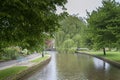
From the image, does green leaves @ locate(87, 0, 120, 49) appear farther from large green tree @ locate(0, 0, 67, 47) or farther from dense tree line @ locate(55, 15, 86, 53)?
dense tree line @ locate(55, 15, 86, 53)

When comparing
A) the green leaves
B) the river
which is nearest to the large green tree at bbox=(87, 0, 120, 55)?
the green leaves

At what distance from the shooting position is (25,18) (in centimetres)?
1630

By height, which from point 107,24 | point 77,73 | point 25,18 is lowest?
point 77,73

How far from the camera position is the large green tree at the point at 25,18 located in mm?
15086

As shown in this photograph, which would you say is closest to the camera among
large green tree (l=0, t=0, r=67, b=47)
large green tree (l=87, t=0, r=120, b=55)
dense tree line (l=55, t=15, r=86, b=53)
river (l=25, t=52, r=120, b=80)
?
large green tree (l=0, t=0, r=67, b=47)

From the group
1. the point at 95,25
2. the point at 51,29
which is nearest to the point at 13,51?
the point at 95,25

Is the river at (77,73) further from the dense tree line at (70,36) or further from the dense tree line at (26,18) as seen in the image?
the dense tree line at (70,36)

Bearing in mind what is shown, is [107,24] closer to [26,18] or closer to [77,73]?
[77,73]

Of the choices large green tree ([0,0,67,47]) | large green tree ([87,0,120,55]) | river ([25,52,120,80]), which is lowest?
river ([25,52,120,80])

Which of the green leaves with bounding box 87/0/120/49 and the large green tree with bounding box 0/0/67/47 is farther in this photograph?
the green leaves with bounding box 87/0/120/49

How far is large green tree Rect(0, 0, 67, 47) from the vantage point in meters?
15.1

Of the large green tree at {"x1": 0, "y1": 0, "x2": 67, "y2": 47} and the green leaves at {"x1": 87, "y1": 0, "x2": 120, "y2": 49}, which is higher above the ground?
the green leaves at {"x1": 87, "y1": 0, "x2": 120, "y2": 49}

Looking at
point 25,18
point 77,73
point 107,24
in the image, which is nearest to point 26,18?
point 25,18

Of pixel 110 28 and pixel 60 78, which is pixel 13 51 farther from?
pixel 60 78
